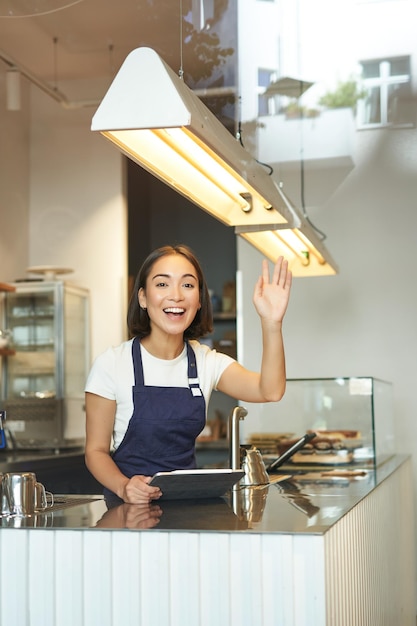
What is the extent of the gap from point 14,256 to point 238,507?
3.59 m

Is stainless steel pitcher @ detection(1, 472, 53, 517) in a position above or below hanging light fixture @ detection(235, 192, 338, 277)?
below

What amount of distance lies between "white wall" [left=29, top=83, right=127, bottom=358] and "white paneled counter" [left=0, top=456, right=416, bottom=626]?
3654 millimetres

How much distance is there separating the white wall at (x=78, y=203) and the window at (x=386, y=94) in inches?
61.8

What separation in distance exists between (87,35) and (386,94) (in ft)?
4.99

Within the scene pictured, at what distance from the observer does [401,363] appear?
454cm

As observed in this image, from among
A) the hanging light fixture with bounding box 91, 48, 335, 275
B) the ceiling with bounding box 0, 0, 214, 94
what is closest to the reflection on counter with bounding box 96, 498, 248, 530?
the hanging light fixture with bounding box 91, 48, 335, 275

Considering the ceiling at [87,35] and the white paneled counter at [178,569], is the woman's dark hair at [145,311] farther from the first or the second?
the white paneled counter at [178,569]

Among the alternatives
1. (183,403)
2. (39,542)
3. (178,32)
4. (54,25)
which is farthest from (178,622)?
(54,25)

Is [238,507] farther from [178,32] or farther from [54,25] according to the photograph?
[54,25]

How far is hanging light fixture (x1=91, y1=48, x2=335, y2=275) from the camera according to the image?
1724 millimetres

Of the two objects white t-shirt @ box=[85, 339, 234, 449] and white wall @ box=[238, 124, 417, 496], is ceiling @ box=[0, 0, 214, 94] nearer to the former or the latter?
white t-shirt @ box=[85, 339, 234, 449]

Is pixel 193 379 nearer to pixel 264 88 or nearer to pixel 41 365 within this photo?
pixel 264 88

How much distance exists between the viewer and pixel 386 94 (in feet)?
15.0

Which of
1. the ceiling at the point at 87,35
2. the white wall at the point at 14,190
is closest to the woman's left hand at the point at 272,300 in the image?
the ceiling at the point at 87,35
